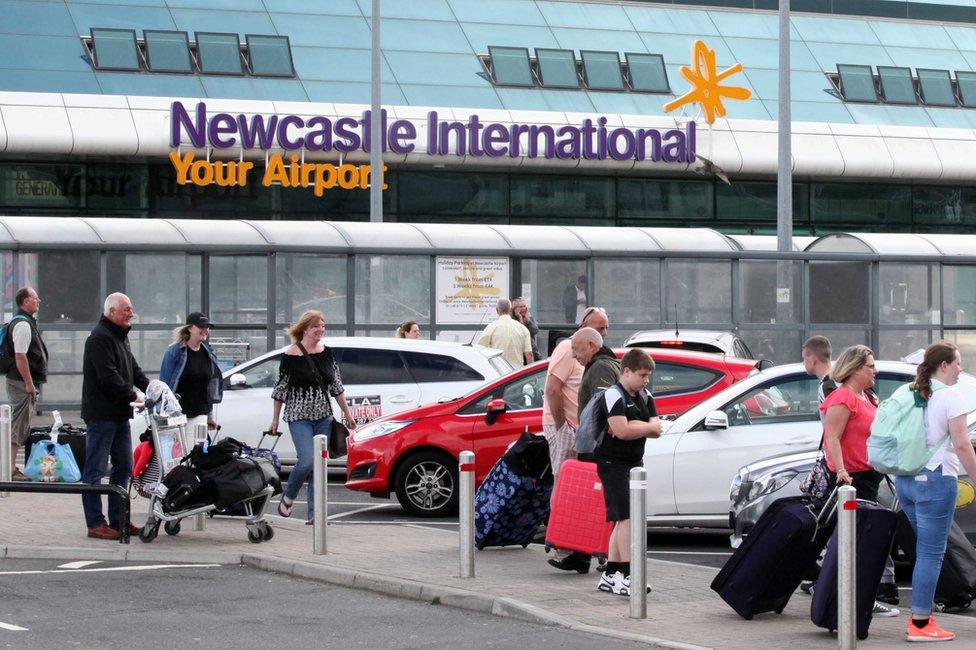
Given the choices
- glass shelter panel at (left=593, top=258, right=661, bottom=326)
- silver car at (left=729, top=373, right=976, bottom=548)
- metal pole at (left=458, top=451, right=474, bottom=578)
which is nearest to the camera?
metal pole at (left=458, top=451, right=474, bottom=578)

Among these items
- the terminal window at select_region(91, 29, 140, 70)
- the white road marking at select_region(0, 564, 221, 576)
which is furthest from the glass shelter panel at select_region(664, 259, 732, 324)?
the white road marking at select_region(0, 564, 221, 576)

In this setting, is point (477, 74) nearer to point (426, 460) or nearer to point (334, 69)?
point (334, 69)

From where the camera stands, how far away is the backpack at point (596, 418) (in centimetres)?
984

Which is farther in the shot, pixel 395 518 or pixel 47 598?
pixel 395 518

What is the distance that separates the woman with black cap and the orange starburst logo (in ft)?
72.6

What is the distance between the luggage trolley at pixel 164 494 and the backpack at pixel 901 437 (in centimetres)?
503

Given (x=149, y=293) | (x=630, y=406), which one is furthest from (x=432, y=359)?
(x=630, y=406)

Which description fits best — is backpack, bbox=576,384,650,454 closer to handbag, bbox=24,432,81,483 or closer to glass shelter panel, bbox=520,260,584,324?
handbag, bbox=24,432,81,483

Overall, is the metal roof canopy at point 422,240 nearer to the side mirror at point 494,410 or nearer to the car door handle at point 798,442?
the side mirror at point 494,410

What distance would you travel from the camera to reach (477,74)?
34812 millimetres

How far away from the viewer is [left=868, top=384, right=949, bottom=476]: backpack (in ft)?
27.6

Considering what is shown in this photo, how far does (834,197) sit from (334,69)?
1237cm

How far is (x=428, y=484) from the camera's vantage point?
14523mm

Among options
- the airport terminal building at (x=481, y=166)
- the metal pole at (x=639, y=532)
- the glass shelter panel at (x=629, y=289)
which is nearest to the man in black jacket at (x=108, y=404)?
the metal pole at (x=639, y=532)
